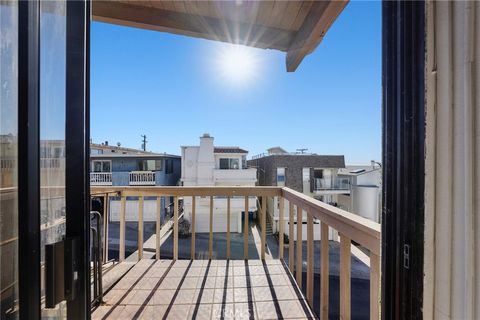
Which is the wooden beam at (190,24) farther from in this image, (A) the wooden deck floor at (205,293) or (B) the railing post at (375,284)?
(A) the wooden deck floor at (205,293)

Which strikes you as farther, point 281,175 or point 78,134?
point 281,175

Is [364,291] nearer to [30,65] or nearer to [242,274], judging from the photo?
[242,274]

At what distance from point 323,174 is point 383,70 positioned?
38.5ft

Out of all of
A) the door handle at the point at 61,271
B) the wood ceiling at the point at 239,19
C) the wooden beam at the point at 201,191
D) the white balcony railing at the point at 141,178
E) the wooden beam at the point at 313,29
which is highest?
the wood ceiling at the point at 239,19

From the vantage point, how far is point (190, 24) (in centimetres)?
171

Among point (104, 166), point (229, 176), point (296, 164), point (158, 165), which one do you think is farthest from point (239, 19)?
point (104, 166)

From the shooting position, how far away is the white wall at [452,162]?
481mm

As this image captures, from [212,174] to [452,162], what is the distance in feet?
34.3

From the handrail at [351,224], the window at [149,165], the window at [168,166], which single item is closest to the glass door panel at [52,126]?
the handrail at [351,224]

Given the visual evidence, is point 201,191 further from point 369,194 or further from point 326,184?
point 326,184

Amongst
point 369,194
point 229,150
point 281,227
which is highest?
point 229,150

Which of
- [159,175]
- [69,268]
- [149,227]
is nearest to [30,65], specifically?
[69,268]

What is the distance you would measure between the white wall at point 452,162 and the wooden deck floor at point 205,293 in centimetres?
144

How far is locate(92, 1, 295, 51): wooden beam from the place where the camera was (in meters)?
1.63
